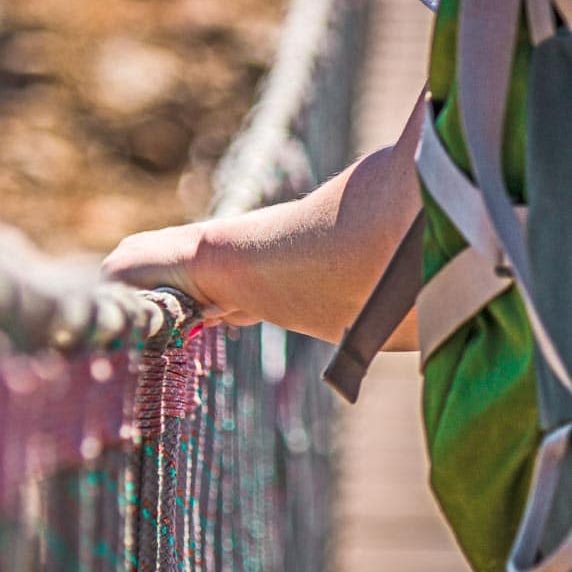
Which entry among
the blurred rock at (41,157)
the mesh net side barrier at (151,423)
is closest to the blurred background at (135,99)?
the blurred rock at (41,157)

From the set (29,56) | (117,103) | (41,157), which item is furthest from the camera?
(29,56)

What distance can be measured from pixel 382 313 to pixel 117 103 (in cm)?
599

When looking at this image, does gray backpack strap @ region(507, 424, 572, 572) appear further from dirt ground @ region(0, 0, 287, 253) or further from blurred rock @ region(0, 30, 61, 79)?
blurred rock @ region(0, 30, 61, 79)

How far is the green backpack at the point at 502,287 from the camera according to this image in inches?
39.8

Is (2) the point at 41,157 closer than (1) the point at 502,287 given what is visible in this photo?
No

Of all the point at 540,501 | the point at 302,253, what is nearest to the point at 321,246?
the point at 302,253

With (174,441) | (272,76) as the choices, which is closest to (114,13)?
(272,76)

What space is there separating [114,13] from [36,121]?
0.81 m

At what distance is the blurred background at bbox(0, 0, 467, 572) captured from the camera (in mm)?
6242

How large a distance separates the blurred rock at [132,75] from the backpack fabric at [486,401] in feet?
19.7

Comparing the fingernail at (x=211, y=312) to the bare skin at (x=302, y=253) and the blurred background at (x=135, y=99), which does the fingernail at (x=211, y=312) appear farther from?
the blurred background at (x=135, y=99)

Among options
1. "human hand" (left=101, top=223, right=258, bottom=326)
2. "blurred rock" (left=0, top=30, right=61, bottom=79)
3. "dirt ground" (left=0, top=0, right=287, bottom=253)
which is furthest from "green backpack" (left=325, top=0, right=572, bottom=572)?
"blurred rock" (left=0, top=30, right=61, bottom=79)

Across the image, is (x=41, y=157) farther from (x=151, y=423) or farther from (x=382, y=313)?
(x=382, y=313)

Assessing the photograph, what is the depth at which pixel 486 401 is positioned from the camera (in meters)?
1.05
